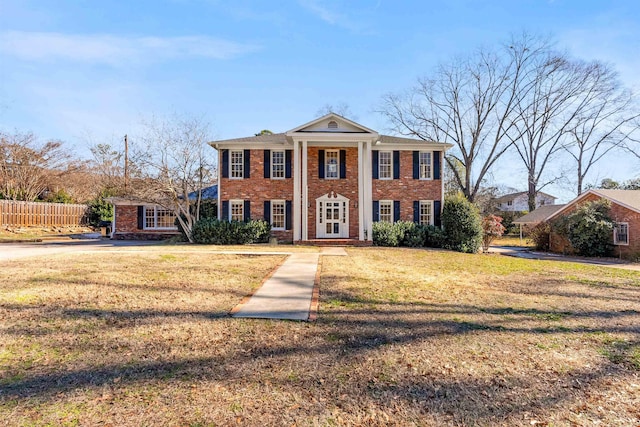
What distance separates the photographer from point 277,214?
1873cm

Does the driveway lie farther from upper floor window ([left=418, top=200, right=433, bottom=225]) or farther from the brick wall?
upper floor window ([left=418, top=200, right=433, bottom=225])

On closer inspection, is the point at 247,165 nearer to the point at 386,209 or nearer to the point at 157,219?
the point at 157,219

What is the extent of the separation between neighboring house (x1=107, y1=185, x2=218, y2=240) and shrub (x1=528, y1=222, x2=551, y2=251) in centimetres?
2105

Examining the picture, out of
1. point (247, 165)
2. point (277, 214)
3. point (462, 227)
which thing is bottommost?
point (462, 227)

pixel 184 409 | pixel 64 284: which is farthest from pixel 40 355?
pixel 64 284

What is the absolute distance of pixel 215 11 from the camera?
984cm

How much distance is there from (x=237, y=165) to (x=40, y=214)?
16876mm

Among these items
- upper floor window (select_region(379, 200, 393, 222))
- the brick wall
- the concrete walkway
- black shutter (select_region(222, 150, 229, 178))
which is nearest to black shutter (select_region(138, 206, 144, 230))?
black shutter (select_region(222, 150, 229, 178))

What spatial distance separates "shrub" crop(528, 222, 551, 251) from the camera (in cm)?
2259

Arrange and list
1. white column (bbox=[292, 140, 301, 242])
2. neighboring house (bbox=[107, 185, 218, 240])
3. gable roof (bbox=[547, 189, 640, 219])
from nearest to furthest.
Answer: white column (bbox=[292, 140, 301, 242]) < gable roof (bbox=[547, 189, 640, 219]) < neighboring house (bbox=[107, 185, 218, 240])

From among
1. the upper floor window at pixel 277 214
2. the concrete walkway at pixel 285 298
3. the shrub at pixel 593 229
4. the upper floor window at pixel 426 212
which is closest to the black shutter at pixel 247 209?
the upper floor window at pixel 277 214

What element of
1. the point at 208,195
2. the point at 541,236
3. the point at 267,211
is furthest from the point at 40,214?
the point at 541,236

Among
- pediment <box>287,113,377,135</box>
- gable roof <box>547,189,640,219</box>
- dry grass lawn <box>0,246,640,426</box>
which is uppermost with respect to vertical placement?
pediment <box>287,113,377,135</box>

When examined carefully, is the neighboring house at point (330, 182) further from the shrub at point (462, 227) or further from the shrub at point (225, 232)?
the shrub at point (462, 227)
